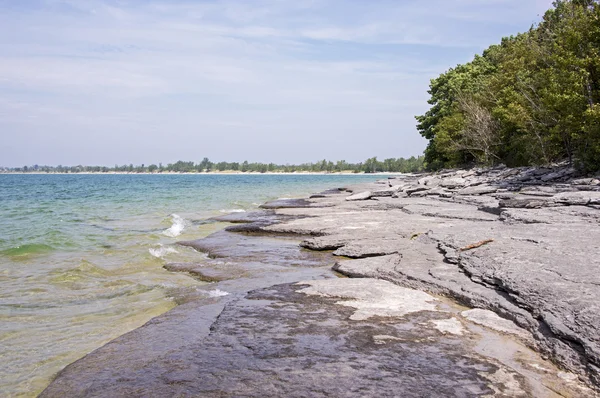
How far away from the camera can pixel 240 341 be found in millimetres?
4191

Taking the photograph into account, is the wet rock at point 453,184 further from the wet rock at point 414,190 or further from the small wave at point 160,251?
the small wave at point 160,251

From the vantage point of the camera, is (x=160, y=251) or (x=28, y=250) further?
(x=28, y=250)

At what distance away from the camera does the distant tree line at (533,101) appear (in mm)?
19641

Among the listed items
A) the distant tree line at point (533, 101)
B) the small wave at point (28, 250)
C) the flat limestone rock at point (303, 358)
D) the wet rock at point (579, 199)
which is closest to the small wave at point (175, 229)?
the small wave at point (28, 250)

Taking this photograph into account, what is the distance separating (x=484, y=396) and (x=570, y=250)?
14.2 ft

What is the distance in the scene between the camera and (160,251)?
10625mm

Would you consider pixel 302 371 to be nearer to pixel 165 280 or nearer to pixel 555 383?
pixel 555 383

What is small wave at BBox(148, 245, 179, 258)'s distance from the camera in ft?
33.8

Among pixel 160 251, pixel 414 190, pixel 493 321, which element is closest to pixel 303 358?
pixel 493 321

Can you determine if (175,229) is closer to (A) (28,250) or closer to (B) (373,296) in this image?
(A) (28,250)

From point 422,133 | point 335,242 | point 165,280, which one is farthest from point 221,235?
point 422,133

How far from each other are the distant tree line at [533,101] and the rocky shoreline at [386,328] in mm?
13622

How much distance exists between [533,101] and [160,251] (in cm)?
2462

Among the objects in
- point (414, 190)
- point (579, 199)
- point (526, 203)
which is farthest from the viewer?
point (414, 190)
